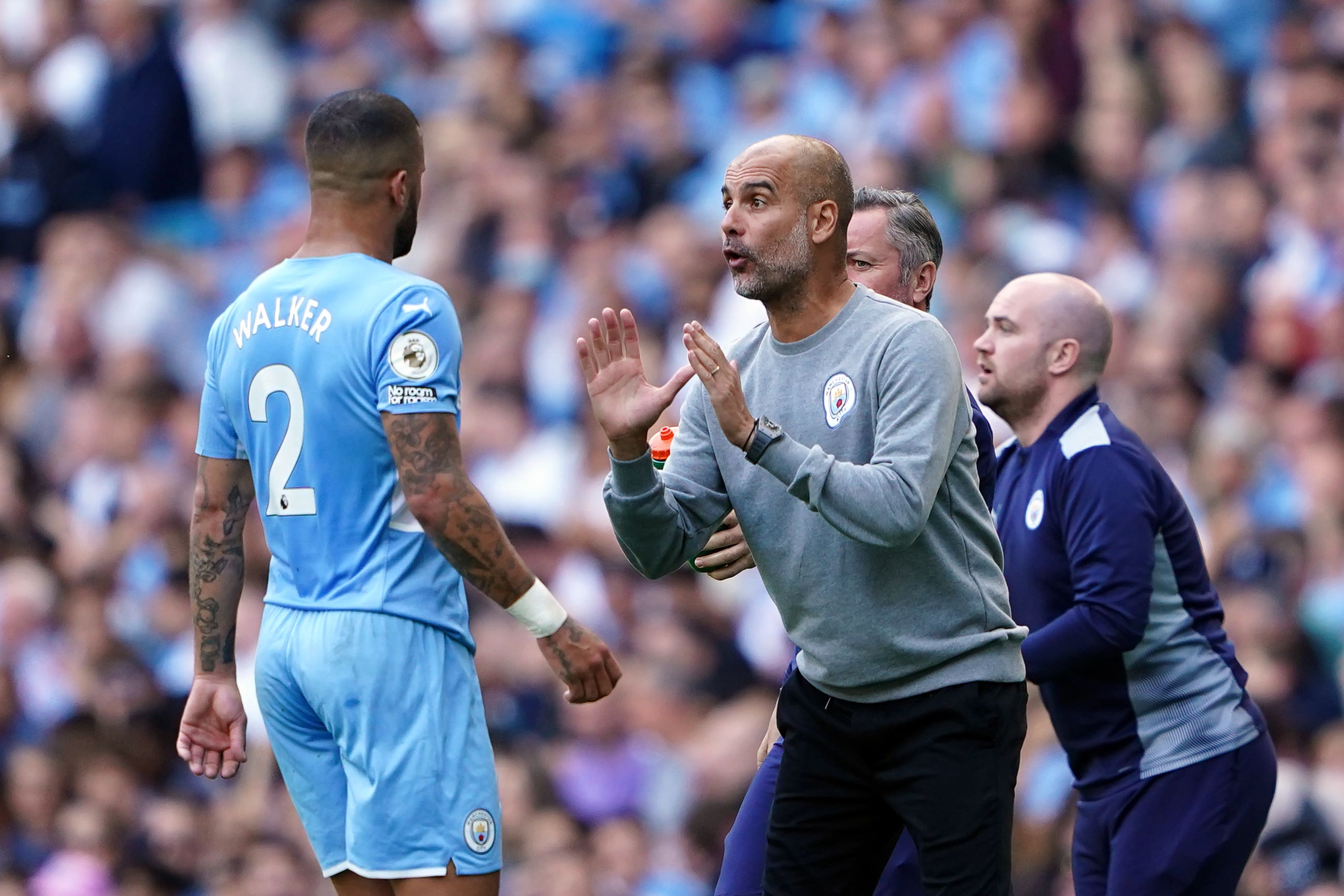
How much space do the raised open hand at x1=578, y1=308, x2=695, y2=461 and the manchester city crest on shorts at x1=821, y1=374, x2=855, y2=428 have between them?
0.98 ft

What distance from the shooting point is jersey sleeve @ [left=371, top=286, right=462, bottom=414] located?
366 cm

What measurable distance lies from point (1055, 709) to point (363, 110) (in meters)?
2.48

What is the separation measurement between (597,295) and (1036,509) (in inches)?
202

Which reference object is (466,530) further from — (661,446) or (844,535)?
(661,446)

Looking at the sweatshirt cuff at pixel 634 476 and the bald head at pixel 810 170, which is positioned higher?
the bald head at pixel 810 170

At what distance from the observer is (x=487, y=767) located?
381 cm

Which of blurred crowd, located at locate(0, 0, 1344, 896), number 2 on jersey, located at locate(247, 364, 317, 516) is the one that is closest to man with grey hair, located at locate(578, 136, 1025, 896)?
number 2 on jersey, located at locate(247, 364, 317, 516)

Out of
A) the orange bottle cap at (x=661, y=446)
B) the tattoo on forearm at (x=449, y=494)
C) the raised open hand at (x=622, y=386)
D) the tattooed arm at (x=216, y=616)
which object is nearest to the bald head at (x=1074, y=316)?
the orange bottle cap at (x=661, y=446)

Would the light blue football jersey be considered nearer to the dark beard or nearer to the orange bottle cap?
the orange bottle cap

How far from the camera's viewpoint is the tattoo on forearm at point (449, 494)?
3.65 m

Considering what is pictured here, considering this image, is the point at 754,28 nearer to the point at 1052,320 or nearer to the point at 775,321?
the point at 1052,320

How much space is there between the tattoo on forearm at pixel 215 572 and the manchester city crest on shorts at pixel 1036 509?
6.92ft

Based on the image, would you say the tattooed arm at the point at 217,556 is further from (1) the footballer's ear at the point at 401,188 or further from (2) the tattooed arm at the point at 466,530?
(1) the footballer's ear at the point at 401,188

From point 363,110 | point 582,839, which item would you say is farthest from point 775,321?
point 582,839
